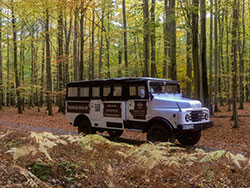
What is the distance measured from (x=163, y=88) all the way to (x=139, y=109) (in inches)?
52.6

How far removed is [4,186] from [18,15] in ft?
78.7

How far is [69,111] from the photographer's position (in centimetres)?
1201

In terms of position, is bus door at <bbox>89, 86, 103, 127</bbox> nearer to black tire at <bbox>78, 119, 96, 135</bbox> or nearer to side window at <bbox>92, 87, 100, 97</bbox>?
side window at <bbox>92, 87, 100, 97</bbox>

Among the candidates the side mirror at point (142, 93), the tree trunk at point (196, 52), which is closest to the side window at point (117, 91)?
the side mirror at point (142, 93)

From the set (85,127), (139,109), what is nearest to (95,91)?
(85,127)

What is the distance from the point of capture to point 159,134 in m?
8.57

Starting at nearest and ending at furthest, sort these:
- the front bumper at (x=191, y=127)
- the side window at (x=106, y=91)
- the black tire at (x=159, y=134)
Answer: the front bumper at (x=191, y=127) < the black tire at (x=159, y=134) < the side window at (x=106, y=91)

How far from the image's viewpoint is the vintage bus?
8320 mm

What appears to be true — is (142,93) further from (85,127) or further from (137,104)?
(85,127)

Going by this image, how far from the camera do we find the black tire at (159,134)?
8.38 metres

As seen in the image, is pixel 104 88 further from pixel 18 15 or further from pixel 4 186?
pixel 18 15

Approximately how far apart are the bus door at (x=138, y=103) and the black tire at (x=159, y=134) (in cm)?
50

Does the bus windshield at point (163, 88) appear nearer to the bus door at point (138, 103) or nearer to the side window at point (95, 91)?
the bus door at point (138, 103)

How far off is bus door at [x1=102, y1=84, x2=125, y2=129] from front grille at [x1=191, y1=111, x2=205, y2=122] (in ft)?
9.17
